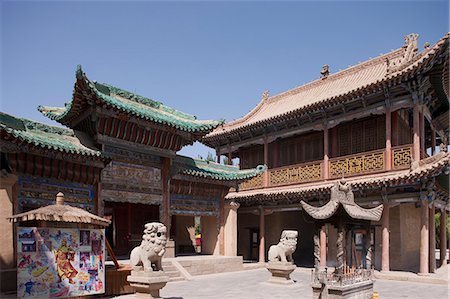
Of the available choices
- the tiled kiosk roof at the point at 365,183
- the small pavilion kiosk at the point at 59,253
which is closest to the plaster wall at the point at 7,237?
the small pavilion kiosk at the point at 59,253

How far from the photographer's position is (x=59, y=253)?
26.7ft

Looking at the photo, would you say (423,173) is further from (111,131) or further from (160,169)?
(111,131)

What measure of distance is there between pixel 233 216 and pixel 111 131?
699 centimetres

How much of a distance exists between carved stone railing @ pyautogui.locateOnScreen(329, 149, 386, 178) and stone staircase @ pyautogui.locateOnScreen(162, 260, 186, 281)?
6.98 meters

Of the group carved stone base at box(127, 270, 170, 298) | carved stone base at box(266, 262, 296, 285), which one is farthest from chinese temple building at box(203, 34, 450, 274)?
carved stone base at box(127, 270, 170, 298)

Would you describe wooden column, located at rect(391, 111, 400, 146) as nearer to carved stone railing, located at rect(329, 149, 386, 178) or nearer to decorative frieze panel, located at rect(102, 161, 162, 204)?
carved stone railing, located at rect(329, 149, 386, 178)

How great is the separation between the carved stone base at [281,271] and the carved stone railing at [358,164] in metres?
4.44

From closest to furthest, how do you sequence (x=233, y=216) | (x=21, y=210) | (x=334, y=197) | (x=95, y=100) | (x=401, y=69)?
(x=334, y=197), (x=21, y=210), (x=95, y=100), (x=401, y=69), (x=233, y=216)

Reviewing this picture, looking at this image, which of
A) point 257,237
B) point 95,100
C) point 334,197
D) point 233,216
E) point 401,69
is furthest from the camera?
point 257,237

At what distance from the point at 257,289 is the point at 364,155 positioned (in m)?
7.19

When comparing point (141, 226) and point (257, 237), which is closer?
point (141, 226)

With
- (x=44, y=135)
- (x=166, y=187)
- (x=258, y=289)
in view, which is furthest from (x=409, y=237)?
(x=44, y=135)

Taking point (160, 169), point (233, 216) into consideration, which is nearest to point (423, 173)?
point (233, 216)

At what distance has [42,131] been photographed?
11.9 metres
